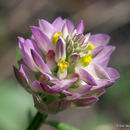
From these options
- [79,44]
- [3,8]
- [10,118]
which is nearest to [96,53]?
[79,44]

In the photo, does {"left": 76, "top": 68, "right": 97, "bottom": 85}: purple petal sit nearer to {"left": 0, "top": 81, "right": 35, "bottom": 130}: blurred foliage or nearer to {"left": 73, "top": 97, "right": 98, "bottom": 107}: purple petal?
{"left": 73, "top": 97, "right": 98, "bottom": 107}: purple petal

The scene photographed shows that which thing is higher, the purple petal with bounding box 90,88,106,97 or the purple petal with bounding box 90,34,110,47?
the purple petal with bounding box 90,34,110,47

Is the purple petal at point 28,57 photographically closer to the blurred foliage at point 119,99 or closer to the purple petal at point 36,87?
the purple petal at point 36,87


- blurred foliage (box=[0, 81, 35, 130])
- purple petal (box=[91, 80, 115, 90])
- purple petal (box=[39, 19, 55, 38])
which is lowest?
blurred foliage (box=[0, 81, 35, 130])

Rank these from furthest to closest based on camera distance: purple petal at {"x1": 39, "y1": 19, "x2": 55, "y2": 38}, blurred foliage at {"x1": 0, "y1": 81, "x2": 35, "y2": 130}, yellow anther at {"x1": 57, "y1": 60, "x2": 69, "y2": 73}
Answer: blurred foliage at {"x1": 0, "y1": 81, "x2": 35, "y2": 130} → purple petal at {"x1": 39, "y1": 19, "x2": 55, "y2": 38} → yellow anther at {"x1": 57, "y1": 60, "x2": 69, "y2": 73}

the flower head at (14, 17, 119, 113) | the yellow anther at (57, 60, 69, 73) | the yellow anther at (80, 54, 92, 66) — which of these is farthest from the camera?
the yellow anther at (80, 54, 92, 66)

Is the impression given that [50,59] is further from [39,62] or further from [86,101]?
[86,101]

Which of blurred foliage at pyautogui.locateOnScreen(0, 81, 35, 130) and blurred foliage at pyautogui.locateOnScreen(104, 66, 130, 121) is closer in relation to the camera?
blurred foliage at pyautogui.locateOnScreen(0, 81, 35, 130)

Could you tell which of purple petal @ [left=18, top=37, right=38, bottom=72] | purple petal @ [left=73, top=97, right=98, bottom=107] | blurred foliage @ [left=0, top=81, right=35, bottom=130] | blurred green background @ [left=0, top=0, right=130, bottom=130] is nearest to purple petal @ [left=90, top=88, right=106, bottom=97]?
purple petal @ [left=73, top=97, right=98, bottom=107]
